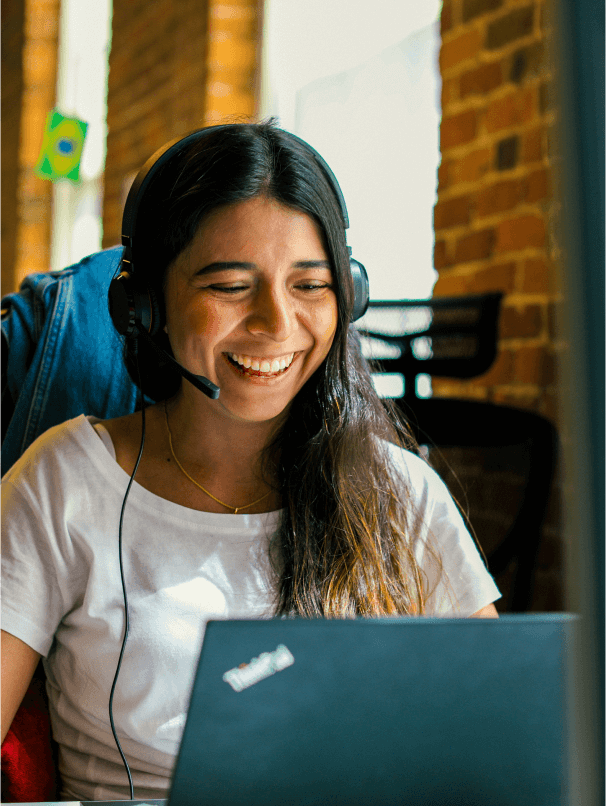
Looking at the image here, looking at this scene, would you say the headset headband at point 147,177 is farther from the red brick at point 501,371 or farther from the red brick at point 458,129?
the red brick at point 458,129

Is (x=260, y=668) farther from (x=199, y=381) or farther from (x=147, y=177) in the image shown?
(x=147, y=177)

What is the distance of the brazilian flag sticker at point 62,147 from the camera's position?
2.71 m

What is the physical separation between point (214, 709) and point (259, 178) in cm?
65

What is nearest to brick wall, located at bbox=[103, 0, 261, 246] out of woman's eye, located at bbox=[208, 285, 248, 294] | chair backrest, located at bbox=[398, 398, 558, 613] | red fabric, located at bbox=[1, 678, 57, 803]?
chair backrest, located at bbox=[398, 398, 558, 613]

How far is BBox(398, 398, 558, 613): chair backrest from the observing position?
65.0 inches

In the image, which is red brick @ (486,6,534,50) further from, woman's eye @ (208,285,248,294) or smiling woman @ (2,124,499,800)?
woman's eye @ (208,285,248,294)

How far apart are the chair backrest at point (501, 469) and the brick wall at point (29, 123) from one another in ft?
11.5

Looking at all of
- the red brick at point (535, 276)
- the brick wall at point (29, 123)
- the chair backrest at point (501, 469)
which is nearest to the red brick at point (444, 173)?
the red brick at point (535, 276)

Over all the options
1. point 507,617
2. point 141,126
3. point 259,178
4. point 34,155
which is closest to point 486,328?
point 259,178

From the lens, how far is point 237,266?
913mm

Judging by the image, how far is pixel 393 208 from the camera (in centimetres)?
239

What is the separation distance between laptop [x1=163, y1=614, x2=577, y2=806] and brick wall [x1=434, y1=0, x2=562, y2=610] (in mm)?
1372

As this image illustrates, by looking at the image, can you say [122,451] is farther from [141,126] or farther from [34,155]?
[34,155]

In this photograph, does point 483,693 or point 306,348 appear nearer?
point 483,693
